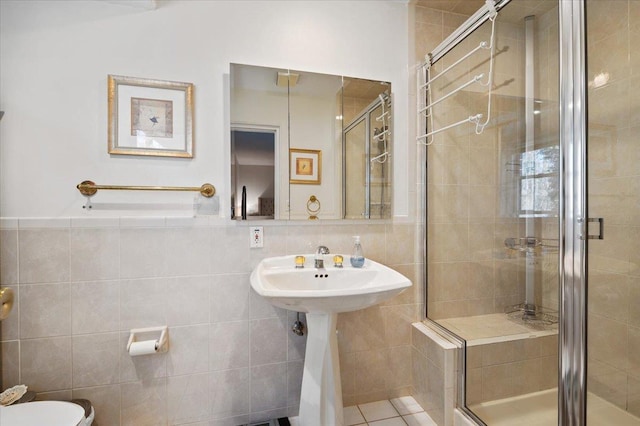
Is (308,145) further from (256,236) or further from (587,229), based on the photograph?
(587,229)

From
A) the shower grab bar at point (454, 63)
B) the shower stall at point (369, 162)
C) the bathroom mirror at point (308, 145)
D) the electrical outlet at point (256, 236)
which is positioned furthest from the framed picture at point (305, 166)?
the shower grab bar at point (454, 63)

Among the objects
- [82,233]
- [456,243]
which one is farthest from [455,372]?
[82,233]

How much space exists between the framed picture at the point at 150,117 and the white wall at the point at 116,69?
0.04 m

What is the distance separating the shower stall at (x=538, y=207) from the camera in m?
1.04

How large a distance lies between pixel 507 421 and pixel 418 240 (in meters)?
0.93

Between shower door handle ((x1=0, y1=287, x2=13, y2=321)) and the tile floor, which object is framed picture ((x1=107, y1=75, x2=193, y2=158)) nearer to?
shower door handle ((x1=0, y1=287, x2=13, y2=321))

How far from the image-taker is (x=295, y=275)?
1.51 m

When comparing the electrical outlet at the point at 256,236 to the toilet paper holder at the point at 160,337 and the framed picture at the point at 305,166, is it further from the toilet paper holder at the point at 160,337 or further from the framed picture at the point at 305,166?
the toilet paper holder at the point at 160,337

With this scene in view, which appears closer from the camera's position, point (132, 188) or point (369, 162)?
point (132, 188)

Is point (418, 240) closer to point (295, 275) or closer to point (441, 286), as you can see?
point (441, 286)

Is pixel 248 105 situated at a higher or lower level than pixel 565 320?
higher

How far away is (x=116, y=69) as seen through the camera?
4.81 feet

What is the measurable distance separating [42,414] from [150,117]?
133cm

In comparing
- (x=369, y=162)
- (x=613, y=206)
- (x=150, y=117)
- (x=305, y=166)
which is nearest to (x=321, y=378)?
(x=305, y=166)
